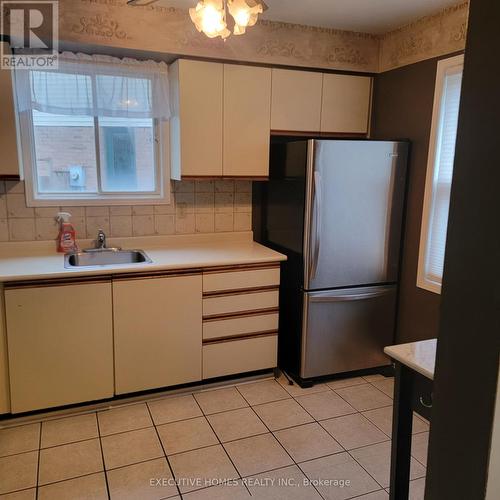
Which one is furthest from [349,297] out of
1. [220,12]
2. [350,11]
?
[220,12]

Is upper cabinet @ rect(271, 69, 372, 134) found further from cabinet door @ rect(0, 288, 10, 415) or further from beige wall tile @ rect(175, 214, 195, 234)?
cabinet door @ rect(0, 288, 10, 415)

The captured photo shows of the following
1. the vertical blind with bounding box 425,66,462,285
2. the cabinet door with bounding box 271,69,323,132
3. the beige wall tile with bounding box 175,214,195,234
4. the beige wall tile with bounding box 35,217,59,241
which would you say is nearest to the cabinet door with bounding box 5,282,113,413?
the beige wall tile with bounding box 35,217,59,241

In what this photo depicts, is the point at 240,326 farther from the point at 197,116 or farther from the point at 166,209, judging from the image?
the point at 197,116

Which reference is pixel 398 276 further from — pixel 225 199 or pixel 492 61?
pixel 492 61

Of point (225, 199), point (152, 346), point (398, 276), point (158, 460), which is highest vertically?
point (225, 199)

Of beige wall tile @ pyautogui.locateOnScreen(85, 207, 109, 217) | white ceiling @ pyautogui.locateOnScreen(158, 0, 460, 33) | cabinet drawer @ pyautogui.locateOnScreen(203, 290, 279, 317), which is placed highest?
white ceiling @ pyautogui.locateOnScreen(158, 0, 460, 33)

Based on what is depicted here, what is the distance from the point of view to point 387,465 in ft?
7.24

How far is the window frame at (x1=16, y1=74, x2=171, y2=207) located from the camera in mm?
2811

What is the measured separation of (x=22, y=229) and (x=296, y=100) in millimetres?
1985

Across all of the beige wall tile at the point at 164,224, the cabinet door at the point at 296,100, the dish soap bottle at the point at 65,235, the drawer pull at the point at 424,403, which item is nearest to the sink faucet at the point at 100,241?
the dish soap bottle at the point at 65,235

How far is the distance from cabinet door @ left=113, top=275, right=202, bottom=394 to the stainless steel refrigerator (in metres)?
0.67

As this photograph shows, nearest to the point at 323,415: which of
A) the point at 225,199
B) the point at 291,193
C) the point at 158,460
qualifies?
the point at 158,460

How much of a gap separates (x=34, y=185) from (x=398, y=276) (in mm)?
2493

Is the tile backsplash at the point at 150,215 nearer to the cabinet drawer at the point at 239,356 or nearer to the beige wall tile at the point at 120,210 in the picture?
the beige wall tile at the point at 120,210
